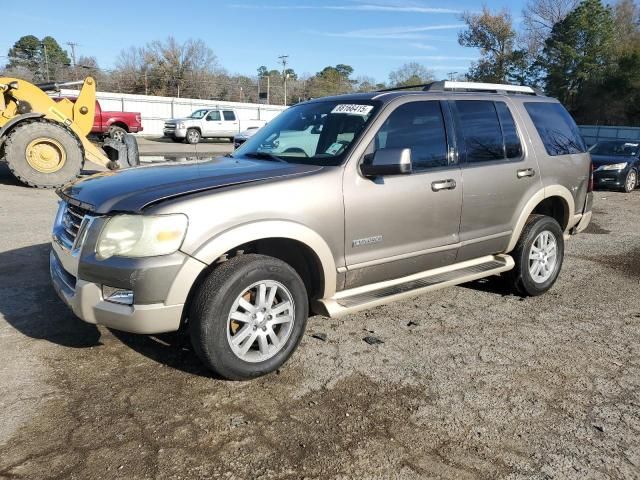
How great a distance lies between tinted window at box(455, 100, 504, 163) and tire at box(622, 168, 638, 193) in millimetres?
11545

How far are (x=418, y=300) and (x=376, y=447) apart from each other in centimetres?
249

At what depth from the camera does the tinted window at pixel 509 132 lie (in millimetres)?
4863

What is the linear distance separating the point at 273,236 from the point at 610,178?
13.7 m

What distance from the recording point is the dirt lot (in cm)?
267

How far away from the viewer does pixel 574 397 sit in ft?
11.0

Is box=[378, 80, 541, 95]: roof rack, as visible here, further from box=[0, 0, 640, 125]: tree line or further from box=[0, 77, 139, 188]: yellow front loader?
box=[0, 0, 640, 125]: tree line

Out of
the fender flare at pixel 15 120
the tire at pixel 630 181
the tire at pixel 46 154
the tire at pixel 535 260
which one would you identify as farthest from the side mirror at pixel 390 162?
the tire at pixel 630 181

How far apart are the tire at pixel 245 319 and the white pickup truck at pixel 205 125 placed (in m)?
25.8

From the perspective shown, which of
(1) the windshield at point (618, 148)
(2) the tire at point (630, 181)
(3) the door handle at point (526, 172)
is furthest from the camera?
(1) the windshield at point (618, 148)

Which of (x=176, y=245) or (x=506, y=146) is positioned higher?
(x=506, y=146)

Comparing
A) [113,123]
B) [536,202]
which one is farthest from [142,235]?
[113,123]

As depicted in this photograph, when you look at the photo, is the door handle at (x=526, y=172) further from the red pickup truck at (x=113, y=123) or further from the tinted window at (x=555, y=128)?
the red pickup truck at (x=113, y=123)

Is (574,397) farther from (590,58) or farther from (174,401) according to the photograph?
(590,58)

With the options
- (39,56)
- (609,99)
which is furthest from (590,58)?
(39,56)
